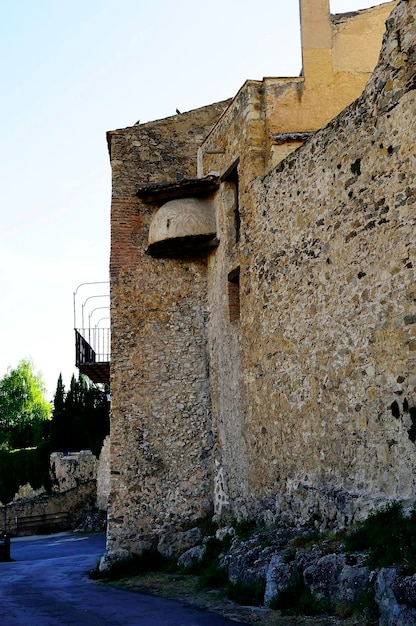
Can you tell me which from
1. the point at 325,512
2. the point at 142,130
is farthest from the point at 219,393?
the point at 142,130

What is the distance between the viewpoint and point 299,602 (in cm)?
818

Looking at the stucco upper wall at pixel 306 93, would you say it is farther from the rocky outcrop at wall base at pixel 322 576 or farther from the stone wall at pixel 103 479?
the stone wall at pixel 103 479

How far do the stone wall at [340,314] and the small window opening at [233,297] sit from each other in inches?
40.0

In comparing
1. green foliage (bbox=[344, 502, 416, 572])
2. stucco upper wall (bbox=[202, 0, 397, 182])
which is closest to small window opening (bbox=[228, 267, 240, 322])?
stucco upper wall (bbox=[202, 0, 397, 182])

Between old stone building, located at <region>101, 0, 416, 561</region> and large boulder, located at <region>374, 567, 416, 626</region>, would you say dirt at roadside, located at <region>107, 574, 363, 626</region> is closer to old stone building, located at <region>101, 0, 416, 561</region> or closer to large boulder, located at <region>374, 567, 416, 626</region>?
large boulder, located at <region>374, 567, 416, 626</region>

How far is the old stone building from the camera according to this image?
8.85 metres

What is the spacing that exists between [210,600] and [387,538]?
10.5 ft

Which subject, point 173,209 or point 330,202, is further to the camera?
point 173,209

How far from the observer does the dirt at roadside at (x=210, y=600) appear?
771 centimetres

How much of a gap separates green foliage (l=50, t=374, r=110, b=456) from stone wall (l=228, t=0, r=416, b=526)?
2026 centimetres

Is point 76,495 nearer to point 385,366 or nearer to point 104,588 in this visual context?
point 104,588

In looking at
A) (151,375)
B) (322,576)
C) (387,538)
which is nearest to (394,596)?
(387,538)

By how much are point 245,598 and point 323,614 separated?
174cm

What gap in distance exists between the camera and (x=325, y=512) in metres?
9.80
